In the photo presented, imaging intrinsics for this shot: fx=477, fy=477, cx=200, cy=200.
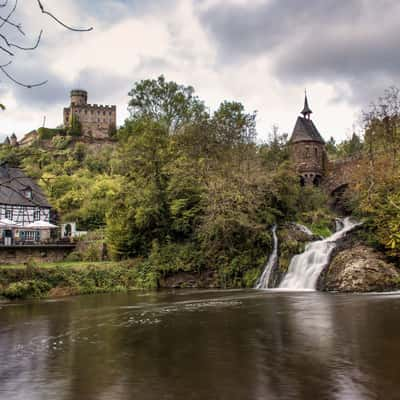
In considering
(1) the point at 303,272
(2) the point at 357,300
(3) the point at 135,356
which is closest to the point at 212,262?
(1) the point at 303,272

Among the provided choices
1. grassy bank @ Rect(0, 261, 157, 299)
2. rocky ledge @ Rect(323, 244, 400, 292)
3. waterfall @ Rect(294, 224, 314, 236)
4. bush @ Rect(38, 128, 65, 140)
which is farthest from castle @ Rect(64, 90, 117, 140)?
rocky ledge @ Rect(323, 244, 400, 292)

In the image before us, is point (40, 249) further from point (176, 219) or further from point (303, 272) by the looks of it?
point (303, 272)

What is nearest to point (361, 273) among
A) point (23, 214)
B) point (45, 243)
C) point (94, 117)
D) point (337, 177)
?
point (337, 177)

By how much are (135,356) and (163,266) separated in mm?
21820

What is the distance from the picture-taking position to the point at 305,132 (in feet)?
158

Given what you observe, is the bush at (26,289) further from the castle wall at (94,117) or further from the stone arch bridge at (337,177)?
the castle wall at (94,117)

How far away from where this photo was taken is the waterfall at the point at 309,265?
27.3m

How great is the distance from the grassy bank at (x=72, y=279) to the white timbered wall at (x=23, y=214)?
645 inches

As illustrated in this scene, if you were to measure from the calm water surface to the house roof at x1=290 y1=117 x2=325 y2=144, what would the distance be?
28940mm

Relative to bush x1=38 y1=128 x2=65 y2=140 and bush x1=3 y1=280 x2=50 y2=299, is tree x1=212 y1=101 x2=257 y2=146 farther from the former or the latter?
bush x1=38 y1=128 x2=65 y2=140

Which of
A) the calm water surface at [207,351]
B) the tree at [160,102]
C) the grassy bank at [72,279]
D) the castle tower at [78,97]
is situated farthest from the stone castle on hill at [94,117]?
the calm water surface at [207,351]

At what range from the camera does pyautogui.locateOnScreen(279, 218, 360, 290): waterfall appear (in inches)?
→ 1076

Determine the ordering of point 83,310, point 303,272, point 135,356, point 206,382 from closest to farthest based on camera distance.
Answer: point 206,382
point 135,356
point 83,310
point 303,272

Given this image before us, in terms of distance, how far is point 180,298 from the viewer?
24891mm
